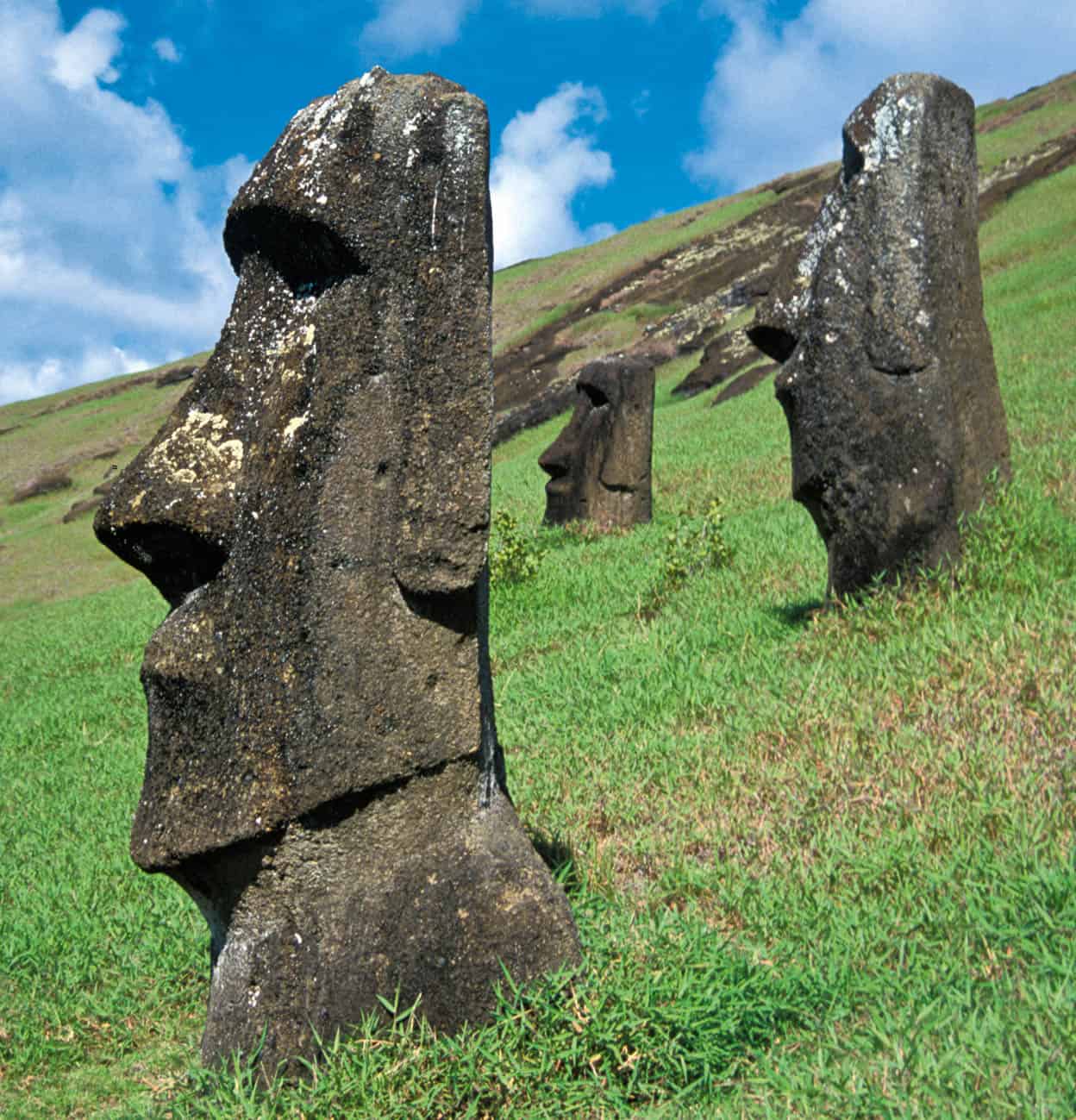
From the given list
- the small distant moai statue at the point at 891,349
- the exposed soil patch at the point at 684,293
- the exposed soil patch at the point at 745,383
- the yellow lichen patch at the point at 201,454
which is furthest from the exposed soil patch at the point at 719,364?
the yellow lichen patch at the point at 201,454

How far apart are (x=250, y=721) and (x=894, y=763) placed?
93.8 inches

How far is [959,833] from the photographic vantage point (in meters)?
3.74

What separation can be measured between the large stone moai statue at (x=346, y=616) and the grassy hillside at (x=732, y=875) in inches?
8.5

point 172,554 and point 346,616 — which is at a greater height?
point 172,554

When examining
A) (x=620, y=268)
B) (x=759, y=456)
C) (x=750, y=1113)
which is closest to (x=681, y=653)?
(x=750, y=1113)

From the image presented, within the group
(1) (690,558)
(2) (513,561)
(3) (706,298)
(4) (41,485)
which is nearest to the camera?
(1) (690,558)

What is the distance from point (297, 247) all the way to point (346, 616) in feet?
3.44

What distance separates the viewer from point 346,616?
320cm

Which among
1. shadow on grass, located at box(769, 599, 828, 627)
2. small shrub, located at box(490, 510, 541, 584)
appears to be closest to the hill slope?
small shrub, located at box(490, 510, 541, 584)

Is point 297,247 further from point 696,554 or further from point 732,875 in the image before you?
point 696,554

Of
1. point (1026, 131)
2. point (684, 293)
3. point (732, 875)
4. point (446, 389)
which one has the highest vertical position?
point (1026, 131)

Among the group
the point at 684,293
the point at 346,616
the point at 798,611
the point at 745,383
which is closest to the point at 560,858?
the point at 346,616

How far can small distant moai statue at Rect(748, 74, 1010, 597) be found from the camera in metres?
6.02

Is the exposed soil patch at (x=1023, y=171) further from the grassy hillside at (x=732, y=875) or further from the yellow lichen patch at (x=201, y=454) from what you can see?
the yellow lichen patch at (x=201, y=454)
